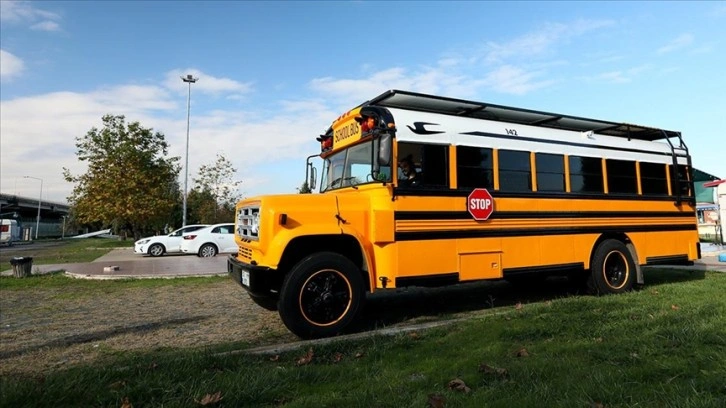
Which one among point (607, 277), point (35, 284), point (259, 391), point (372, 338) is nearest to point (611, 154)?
point (607, 277)

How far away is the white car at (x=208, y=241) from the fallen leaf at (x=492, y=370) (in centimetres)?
1733

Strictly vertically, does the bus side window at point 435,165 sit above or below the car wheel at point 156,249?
above

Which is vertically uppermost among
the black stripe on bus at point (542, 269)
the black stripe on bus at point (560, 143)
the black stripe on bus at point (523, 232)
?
the black stripe on bus at point (560, 143)

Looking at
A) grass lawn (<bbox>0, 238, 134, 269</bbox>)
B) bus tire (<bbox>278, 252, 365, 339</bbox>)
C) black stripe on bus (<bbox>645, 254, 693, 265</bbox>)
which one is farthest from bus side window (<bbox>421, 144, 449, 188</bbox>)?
grass lawn (<bbox>0, 238, 134, 269</bbox>)

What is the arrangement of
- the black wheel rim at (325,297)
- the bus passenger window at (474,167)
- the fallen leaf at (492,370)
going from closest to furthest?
the fallen leaf at (492,370)
the black wheel rim at (325,297)
the bus passenger window at (474,167)

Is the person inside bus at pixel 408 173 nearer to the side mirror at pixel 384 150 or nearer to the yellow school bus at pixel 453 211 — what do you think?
the yellow school bus at pixel 453 211

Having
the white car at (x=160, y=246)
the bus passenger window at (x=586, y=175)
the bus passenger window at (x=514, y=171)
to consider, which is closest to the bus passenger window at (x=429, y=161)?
the bus passenger window at (x=514, y=171)

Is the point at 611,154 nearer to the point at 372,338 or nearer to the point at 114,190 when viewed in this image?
the point at 372,338

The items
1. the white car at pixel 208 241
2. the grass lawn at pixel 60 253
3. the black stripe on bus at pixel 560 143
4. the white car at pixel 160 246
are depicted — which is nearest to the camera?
the black stripe on bus at pixel 560 143

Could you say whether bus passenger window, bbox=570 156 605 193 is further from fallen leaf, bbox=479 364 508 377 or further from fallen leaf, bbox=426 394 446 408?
fallen leaf, bbox=426 394 446 408

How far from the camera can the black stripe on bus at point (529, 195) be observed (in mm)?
5992

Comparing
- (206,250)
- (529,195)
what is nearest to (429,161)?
(529,195)

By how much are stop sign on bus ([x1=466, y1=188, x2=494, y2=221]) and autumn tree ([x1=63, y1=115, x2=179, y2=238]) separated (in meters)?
31.1

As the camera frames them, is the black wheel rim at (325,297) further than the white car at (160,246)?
No
